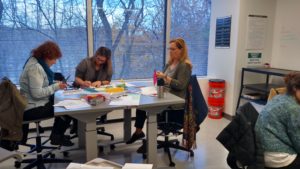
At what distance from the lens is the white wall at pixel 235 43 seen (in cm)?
365

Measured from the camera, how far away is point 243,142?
1.54 metres

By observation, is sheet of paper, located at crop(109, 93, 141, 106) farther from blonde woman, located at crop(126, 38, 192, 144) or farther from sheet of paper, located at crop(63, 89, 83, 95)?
sheet of paper, located at crop(63, 89, 83, 95)

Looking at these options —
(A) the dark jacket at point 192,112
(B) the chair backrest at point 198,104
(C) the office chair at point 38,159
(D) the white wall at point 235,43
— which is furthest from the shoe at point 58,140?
(D) the white wall at point 235,43

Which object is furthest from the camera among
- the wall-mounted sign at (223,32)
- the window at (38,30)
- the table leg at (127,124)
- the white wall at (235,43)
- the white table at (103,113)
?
the wall-mounted sign at (223,32)

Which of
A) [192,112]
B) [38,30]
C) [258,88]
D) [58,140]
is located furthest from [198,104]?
[38,30]

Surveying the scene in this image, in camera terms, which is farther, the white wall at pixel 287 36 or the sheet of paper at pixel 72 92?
the white wall at pixel 287 36

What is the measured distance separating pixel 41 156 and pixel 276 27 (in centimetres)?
367

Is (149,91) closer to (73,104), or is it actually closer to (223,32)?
(73,104)

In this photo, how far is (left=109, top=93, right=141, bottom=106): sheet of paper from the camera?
2045 mm

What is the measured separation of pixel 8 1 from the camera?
3.20m

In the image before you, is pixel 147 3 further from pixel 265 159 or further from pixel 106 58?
pixel 265 159

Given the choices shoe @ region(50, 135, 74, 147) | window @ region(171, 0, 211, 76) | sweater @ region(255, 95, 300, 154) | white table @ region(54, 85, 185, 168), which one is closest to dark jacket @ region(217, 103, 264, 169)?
sweater @ region(255, 95, 300, 154)

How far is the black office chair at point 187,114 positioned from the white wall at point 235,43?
155 centimetres

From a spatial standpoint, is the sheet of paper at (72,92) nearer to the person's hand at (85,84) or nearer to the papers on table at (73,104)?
the person's hand at (85,84)
